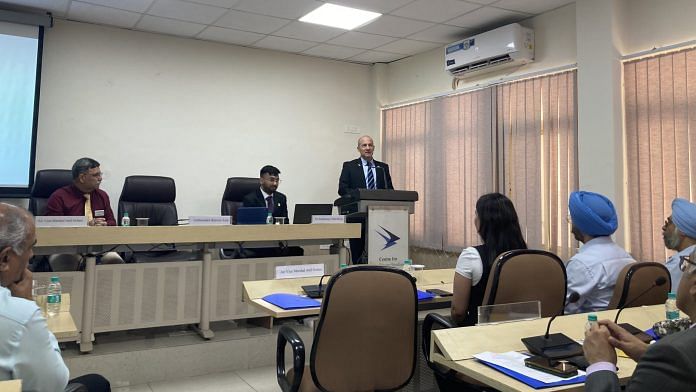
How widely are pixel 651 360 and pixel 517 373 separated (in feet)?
1.22

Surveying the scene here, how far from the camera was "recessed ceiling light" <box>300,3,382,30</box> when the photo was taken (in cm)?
458

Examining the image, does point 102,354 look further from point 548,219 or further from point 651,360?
point 548,219

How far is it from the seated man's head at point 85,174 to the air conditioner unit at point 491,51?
3.57 m

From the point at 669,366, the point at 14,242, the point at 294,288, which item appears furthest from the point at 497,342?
the point at 14,242

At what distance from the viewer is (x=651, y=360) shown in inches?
34.5

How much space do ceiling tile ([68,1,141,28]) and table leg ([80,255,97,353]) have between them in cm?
266

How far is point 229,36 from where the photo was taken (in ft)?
17.7

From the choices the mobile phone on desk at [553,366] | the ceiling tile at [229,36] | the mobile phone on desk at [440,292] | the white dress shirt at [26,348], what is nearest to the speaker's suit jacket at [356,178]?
the ceiling tile at [229,36]

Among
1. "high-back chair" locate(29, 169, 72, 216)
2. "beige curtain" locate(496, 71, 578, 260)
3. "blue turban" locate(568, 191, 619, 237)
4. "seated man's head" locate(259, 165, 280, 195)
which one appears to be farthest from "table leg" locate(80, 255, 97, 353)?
"beige curtain" locate(496, 71, 578, 260)

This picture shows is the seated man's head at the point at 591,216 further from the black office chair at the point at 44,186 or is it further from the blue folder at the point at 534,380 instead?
the black office chair at the point at 44,186

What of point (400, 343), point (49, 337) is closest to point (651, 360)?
point (400, 343)

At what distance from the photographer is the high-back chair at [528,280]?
1904 mm

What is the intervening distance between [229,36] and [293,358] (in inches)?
172

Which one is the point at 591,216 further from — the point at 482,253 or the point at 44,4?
the point at 44,4
